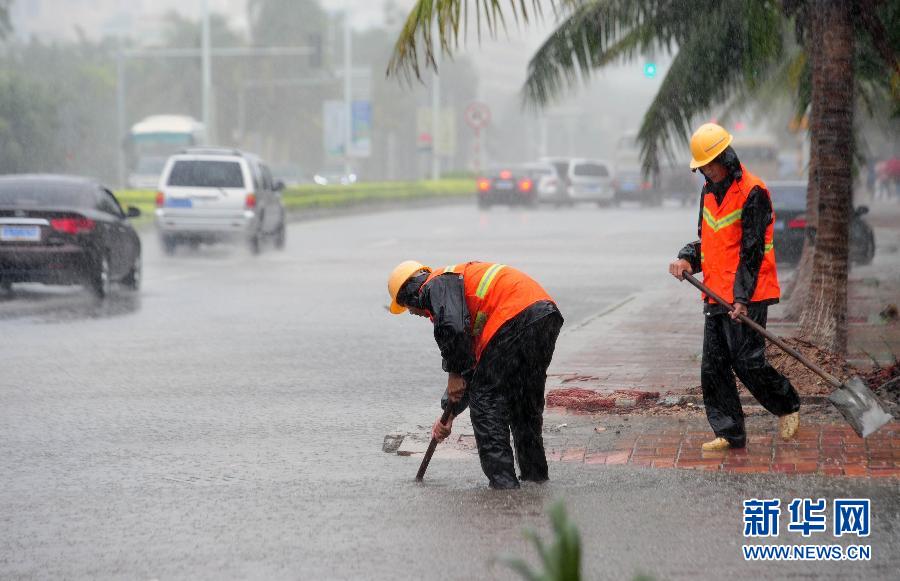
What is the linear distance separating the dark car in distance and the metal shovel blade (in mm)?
43815

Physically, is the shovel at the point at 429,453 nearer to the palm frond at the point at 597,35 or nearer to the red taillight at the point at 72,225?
the palm frond at the point at 597,35

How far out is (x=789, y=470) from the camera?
7.52 metres

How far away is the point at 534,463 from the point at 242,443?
78.0 inches

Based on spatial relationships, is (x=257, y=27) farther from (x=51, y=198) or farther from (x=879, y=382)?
(x=879, y=382)

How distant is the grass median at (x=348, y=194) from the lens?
135 ft

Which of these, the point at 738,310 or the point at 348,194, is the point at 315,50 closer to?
the point at 348,194

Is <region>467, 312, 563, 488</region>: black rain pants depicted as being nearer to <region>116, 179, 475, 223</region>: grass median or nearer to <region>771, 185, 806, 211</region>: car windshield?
<region>771, 185, 806, 211</region>: car windshield

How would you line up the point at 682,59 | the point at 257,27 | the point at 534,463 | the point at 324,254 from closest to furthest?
the point at 534,463, the point at 682,59, the point at 324,254, the point at 257,27

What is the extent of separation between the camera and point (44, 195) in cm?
1861

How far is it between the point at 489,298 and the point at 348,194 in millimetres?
41973

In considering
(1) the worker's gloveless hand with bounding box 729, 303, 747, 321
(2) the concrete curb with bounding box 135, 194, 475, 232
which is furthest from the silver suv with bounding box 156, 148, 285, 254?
(1) the worker's gloveless hand with bounding box 729, 303, 747, 321

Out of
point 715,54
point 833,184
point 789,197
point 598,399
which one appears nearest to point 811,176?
point 715,54

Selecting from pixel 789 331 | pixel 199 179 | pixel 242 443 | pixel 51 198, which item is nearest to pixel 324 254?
pixel 199 179

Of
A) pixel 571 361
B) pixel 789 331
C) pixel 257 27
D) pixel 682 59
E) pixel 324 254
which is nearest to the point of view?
pixel 571 361
